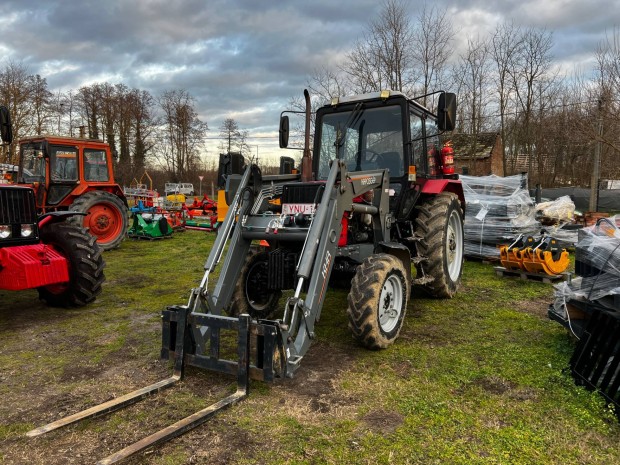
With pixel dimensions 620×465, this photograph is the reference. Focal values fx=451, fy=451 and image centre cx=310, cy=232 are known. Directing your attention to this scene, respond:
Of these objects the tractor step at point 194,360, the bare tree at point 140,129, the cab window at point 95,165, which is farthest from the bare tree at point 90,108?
the tractor step at point 194,360

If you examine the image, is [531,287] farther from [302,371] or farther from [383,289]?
[302,371]

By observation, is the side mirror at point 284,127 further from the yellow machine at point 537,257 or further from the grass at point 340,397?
the yellow machine at point 537,257

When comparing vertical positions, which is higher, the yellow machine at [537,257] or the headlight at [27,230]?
the headlight at [27,230]

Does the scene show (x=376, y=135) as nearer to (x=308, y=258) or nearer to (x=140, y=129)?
(x=308, y=258)

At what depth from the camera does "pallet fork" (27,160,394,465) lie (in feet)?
10.2

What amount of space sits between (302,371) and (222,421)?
3.23ft

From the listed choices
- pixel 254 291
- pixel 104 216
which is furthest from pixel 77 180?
pixel 254 291

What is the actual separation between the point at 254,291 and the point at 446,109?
2815mm

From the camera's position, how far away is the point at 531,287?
275 inches

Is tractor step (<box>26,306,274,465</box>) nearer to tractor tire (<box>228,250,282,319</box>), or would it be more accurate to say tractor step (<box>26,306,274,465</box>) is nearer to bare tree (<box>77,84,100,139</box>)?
tractor tire (<box>228,250,282,319</box>)

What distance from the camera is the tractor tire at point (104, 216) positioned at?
1003 cm

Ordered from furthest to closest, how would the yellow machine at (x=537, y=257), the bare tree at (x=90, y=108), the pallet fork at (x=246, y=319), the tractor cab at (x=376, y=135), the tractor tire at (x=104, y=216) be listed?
1. the bare tree at (x=90, y=108)
2. the tractor tire at (x=104, y=216)
3. the yellow machine at (x=537, y=257)
4. the tractor cab at (x=376, y=135)
5. the pallet fork at (x=246, y=319)

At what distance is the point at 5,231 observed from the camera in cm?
489

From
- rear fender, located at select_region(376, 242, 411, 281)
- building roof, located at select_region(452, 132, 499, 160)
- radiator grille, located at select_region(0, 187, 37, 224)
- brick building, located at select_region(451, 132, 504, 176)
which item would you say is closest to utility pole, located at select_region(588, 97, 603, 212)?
brick building, located at select_region(451, 132, 504, 176)
